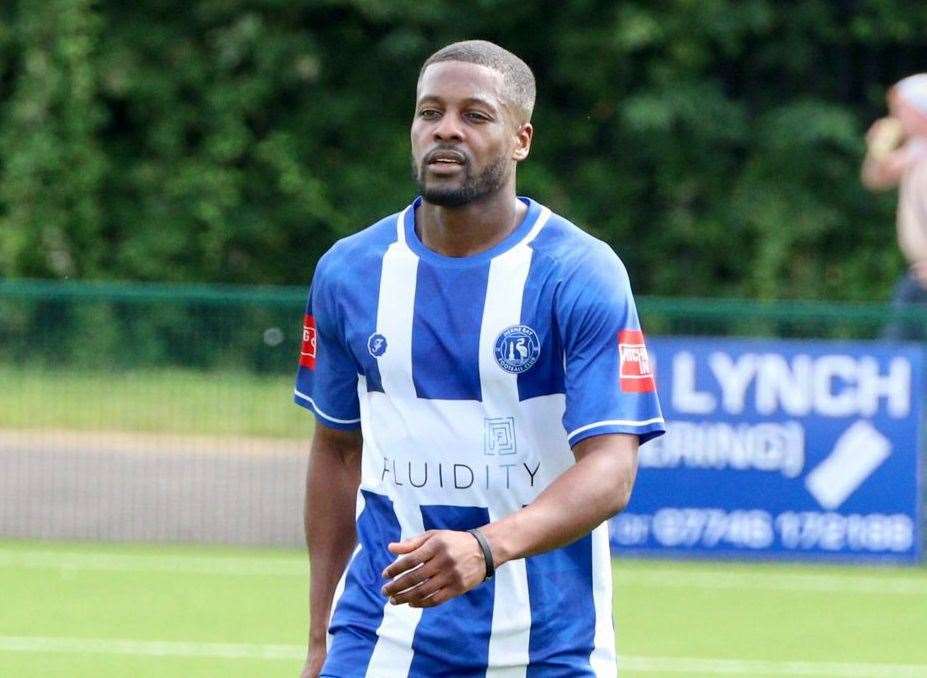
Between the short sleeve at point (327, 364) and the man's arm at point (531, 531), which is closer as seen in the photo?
the man's arm at point (531, 531)

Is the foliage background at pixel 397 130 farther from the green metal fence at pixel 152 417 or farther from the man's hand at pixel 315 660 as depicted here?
the man's hand at pixel 315 660

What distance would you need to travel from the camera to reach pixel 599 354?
4.00 meters

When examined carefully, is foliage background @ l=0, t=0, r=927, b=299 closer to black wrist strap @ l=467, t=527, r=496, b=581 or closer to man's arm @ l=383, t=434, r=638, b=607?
Result: man's arm @ l=383, t=434, r=638, b=607

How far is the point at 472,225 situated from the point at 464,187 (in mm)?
138

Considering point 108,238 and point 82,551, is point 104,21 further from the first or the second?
point 82,551

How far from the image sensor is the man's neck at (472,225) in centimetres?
416

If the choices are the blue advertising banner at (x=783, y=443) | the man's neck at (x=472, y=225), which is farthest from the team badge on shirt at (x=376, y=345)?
the blue advertising banner at (x=783, y=443)

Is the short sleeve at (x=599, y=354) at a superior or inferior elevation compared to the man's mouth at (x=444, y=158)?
inferior

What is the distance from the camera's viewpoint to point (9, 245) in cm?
2056

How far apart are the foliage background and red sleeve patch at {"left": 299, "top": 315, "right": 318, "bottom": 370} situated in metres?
16.6

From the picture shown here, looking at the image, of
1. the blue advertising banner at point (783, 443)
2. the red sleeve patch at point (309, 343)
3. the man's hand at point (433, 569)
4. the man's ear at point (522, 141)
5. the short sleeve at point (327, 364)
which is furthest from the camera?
the blue advertising banner at point (783, 443)

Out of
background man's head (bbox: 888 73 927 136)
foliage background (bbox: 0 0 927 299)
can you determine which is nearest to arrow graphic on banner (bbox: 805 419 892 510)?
background man's head (bbox: 888 73 927 136)

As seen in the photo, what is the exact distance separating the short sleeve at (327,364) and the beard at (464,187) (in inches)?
13.6

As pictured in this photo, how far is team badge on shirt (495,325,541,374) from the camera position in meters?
4.05
